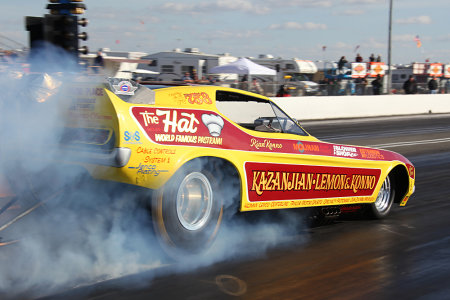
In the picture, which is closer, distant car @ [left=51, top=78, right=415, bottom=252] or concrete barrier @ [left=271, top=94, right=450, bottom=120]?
distant car @ [left=51, top=78, right=415, bottom=252]

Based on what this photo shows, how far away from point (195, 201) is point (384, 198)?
9.92ft

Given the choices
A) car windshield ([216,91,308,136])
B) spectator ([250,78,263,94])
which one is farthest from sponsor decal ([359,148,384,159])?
spectator ([250,78,263,94])

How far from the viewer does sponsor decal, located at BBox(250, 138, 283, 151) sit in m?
5.33

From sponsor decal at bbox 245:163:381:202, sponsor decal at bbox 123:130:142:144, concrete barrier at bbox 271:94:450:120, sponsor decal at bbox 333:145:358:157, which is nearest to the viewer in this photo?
sponsor decal at bbox 123:130:142:144

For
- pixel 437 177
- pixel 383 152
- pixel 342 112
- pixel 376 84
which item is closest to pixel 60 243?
pixel 383 152

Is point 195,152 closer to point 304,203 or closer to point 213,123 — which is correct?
point 213,123

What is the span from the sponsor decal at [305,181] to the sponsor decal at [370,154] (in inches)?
6.2

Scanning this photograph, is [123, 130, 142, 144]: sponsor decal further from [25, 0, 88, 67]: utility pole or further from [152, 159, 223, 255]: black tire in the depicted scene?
[25, 0, 88, 67]: utility pole

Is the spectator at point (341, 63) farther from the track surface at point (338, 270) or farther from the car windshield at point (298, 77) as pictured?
the track surface at point (338, 270)

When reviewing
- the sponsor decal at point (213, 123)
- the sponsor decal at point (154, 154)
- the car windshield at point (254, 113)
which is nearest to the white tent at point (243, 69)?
the car windshield at point (254, 113)

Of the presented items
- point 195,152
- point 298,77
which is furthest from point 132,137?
point 298,77

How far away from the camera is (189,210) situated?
496 centimetres

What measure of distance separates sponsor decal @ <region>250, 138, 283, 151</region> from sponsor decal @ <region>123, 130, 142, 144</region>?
1.22m

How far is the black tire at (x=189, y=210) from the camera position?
4.65m
